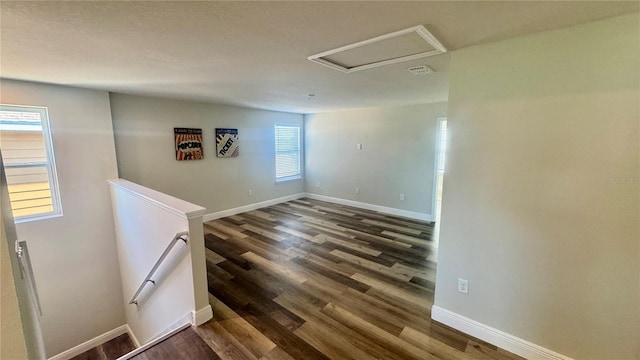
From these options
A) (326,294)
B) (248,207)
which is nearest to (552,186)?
(326,294)

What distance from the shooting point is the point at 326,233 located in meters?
4.39

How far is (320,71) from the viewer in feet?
8.48

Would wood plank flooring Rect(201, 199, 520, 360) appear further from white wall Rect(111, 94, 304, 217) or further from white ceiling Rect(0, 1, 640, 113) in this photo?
white ceiling Rect(0, 1, 640, 113)

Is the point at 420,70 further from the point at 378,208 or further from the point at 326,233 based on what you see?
the point at 378,208

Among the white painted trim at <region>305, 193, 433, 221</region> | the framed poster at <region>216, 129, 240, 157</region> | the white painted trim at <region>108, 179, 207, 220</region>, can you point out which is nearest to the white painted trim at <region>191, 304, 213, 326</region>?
the white painted trim at <region>108, 179, 207, 220</region>

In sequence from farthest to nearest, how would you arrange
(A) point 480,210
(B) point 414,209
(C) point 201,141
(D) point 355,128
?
1. (D) point 355,128
2. (B) point 414,209
3. (C) point 201,141
4. (A) point 480,210

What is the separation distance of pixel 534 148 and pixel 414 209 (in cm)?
358

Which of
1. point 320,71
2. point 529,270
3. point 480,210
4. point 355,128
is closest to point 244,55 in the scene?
point 320,71

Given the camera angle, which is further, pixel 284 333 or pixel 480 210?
pixel 284 333

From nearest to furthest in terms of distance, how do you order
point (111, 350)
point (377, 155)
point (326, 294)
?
point (326, 294), point (111, 350), point (377, 155)

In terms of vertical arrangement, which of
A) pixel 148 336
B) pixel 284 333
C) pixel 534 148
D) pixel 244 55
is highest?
pixel 244 55

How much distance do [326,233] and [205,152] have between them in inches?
106

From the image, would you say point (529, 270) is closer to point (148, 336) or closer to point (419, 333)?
point (419, 333)

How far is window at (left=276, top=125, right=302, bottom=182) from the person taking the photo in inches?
248
